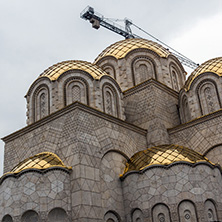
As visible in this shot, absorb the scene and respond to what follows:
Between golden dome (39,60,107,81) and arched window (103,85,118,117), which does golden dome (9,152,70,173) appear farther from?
golden dome (39,60,107,81)

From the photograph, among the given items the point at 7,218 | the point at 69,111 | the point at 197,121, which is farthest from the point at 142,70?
the point at 7,218

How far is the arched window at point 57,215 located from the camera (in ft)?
49.2

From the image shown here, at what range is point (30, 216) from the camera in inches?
595

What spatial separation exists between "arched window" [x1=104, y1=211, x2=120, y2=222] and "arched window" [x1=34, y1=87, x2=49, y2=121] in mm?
6250

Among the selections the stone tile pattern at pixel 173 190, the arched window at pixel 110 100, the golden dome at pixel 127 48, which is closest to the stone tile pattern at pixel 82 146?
the stone tile pattern at pixel 173 190

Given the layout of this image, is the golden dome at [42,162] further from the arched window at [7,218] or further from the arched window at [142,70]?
the arched window at [142,70]

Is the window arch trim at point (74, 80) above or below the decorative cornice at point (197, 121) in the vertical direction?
above

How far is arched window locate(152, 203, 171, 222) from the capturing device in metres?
15.3

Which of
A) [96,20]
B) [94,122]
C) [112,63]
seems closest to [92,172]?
[94,122]

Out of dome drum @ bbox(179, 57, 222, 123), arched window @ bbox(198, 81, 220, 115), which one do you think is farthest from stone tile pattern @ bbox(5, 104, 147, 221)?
arched window @ bbox(198, 81, 220, 115)

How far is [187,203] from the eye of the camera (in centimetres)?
1531

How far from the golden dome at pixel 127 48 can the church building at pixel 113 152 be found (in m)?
2.89

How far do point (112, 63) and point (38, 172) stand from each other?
1142cm

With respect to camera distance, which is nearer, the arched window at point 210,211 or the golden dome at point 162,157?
the arched window at point 210,211
